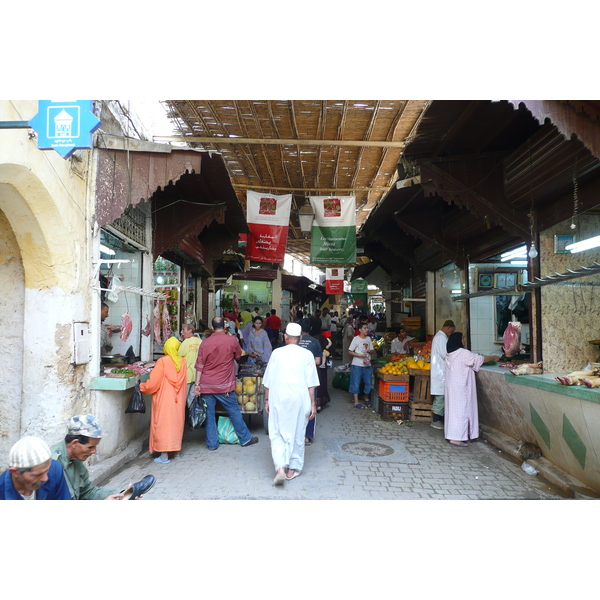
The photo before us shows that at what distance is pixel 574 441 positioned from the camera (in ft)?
14.8

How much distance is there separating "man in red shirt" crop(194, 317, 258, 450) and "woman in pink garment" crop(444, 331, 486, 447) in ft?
→ 10.2

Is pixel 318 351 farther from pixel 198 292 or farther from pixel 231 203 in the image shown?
pixel 198 292

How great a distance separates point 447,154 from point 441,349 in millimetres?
3167

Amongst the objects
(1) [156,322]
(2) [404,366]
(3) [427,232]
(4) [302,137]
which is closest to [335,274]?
(3) [427,232]

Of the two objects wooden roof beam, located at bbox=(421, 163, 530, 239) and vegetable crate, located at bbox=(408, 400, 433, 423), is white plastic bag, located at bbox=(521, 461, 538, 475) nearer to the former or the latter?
vegetable crate, located at bbox=(408, 400, 433, 423)

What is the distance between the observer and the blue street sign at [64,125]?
3680 mm

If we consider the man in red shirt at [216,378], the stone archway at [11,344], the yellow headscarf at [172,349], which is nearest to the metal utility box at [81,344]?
the stone archway at [11,344]

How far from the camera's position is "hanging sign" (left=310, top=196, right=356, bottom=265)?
35.1 ft

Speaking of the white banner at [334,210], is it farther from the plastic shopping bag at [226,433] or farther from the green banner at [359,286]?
the green banner at [359,286]

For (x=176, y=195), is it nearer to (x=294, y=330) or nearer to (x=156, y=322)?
(x=156, y=322)

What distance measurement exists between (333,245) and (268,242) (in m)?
1.66

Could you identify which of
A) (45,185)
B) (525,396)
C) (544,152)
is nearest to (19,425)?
(45,185)

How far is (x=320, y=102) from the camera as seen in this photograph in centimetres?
Answer: 691

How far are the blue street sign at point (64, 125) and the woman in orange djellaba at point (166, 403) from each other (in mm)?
2711
